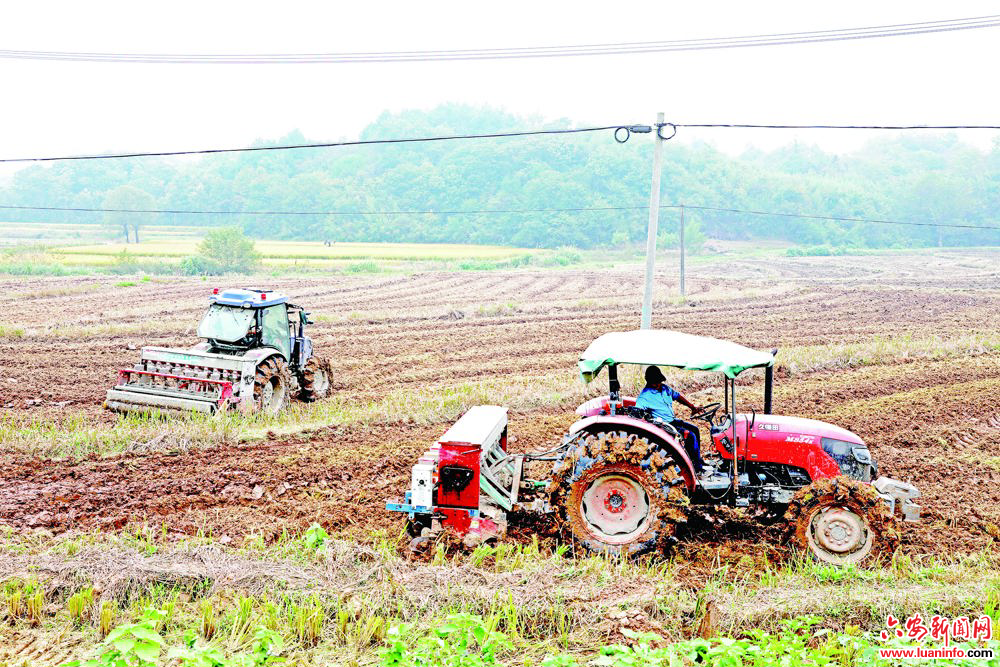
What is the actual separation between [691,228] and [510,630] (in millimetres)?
70667

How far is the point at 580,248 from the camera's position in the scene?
3036 inches

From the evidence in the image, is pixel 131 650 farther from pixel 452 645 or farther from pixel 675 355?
pixel 675 355

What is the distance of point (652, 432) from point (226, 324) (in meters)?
8.01

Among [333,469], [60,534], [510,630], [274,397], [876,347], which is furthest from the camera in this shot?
[876,347]

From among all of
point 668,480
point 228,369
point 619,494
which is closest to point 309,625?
point 619,494

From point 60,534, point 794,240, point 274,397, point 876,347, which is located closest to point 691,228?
point 794,240

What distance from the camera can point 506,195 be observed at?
84.9 m

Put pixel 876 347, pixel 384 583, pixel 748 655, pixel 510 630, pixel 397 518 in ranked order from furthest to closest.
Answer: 1. pixel 876 347
2. pixel 397 518
3. pixel 384 583
4. pixel 510 630
5. pixel 748 655

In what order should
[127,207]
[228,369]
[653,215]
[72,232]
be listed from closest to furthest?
[228,369] < [653,215] < [127,207] < [72,232]

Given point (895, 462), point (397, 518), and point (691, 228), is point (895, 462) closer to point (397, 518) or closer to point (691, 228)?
point (397, 518)

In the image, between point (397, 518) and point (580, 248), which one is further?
point (580, 248)

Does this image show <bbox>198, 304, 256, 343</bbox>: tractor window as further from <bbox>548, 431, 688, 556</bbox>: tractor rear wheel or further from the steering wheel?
the steering wheel

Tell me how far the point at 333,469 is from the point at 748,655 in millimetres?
5983

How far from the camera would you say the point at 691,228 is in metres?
73.5
